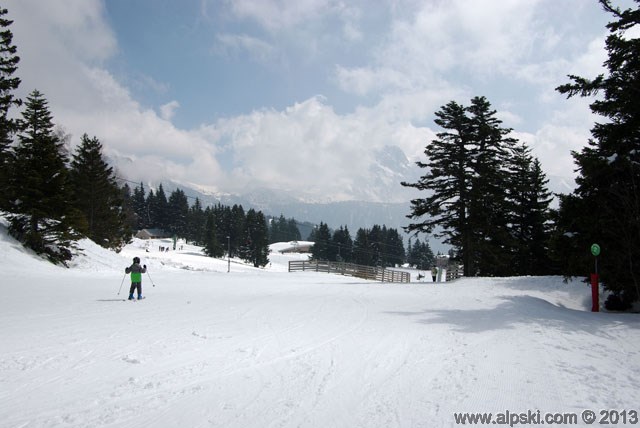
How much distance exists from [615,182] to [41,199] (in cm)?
2748

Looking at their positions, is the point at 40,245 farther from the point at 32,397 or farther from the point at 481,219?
the point at 481,219

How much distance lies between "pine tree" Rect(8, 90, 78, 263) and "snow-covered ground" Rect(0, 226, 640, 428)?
12.4 m

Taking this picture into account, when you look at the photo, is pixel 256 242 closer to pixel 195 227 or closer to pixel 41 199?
pixel 195 227

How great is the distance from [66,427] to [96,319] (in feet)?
20.5

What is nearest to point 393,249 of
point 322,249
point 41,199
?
point 322,249

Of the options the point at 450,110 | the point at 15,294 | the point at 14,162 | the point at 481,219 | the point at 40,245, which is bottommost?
the point at 15,294

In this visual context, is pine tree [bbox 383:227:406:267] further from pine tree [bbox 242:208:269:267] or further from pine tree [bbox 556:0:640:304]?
pine tree [bbox 556:0:640:304]

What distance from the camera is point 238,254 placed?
9925cm

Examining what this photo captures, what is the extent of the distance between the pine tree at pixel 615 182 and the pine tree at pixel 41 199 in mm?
25709

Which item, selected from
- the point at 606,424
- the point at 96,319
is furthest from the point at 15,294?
the point at 606,424

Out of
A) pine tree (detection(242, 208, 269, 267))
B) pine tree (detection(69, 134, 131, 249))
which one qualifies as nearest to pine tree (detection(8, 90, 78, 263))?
pine tree (detection(69, 134, 131, 249))

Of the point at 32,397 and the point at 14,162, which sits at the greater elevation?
the point at 14,162

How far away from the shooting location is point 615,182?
37.9 ft

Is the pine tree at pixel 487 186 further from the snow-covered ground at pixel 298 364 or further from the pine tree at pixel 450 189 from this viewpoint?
the snow-covered ground at pixel 298 364
